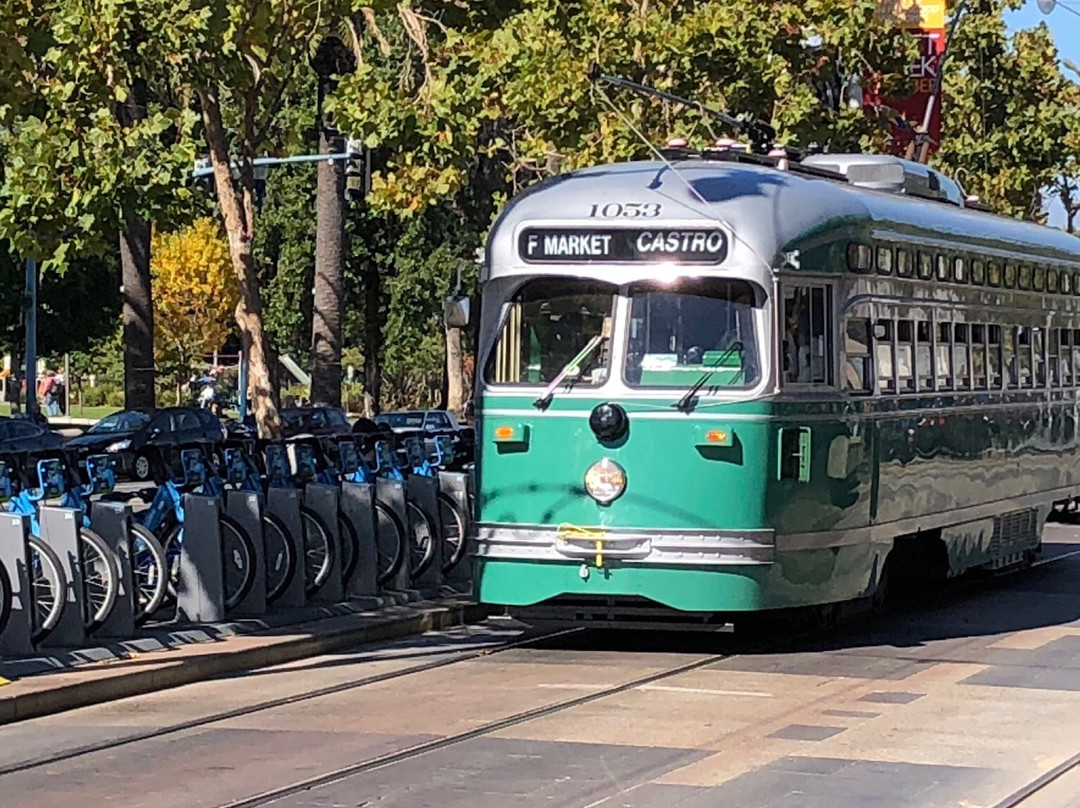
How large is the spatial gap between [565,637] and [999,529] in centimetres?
465

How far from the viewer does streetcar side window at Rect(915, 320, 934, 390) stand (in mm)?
15000

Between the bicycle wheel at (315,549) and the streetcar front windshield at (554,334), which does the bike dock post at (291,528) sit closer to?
the bicycle wheel at (315,549)

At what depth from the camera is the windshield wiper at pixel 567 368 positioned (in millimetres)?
13070

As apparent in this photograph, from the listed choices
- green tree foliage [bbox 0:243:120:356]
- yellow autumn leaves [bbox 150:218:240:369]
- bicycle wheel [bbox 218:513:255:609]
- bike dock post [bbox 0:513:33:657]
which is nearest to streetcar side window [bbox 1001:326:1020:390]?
bicycle wheel [bbox 218:513:255:609]

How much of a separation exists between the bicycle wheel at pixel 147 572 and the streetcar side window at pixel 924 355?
18.8 feet

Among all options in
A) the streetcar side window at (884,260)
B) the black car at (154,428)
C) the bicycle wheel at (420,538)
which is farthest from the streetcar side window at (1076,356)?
the black car at (154,428)

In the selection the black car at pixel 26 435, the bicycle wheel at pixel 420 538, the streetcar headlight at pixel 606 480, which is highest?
the streetcar headlight at pixel 606 480

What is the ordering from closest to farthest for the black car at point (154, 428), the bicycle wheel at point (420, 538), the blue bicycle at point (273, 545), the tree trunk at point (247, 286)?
the blue bicycle at point (273, 545) < the bicycle wheel at point (420, 538) < the tree trunk at point (247, 286) < the black car at point (154, 428)

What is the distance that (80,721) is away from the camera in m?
10.8

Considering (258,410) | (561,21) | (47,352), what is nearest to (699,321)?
(258,410)

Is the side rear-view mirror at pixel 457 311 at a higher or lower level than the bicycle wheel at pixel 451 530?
higher

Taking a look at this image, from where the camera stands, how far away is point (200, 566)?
13805 mm

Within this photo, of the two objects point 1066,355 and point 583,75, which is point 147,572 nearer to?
point 1066,355

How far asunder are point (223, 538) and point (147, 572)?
2.93 feet
